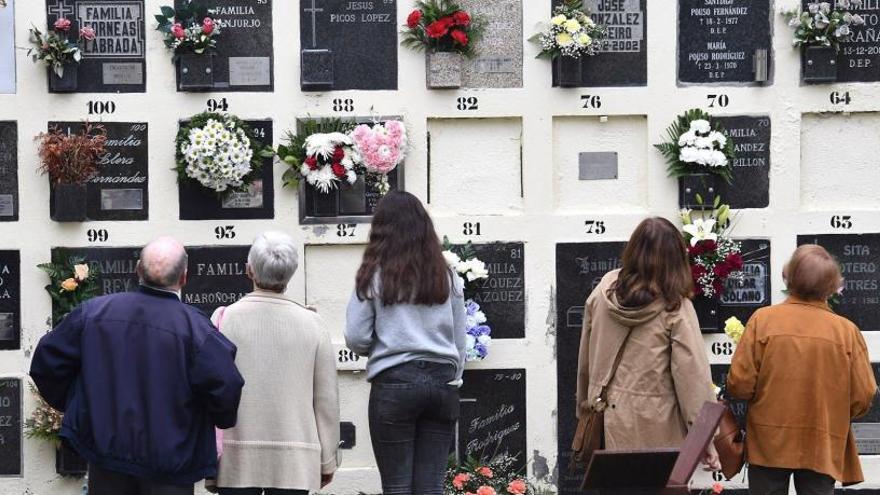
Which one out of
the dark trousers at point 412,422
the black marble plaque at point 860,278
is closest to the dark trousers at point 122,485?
the dark trousers at point 412,422

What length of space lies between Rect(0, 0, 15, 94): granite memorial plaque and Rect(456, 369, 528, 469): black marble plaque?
3.24m

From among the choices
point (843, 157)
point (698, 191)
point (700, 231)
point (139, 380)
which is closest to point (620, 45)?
point (698, 191)

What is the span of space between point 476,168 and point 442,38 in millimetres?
816

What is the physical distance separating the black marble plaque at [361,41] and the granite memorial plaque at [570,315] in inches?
59.8

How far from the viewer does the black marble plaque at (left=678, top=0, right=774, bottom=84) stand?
7.96 m

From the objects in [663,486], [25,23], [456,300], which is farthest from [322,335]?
[25,23]

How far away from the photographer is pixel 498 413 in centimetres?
792

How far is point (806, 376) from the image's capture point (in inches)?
242

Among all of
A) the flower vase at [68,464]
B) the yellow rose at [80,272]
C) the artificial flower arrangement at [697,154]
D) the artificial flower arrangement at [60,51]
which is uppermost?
the artificial flower arrangement at [60,51]

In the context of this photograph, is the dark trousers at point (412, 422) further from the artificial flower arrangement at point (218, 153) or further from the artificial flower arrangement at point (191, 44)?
the artificial flower arrangement at point (191, 44)

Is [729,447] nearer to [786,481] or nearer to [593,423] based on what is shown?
[786,481]

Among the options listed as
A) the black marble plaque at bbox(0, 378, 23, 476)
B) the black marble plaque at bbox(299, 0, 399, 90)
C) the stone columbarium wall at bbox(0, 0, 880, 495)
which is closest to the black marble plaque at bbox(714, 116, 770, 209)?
the stone columbarium wall at bbox(0, 0, 880, 495)

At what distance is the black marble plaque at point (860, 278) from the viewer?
798cm

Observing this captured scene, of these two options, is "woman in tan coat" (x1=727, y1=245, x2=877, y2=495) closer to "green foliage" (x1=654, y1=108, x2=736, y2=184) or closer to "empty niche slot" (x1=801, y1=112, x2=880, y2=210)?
"green foliage" (x1=654, y1=108, x2=736, y2=184)
